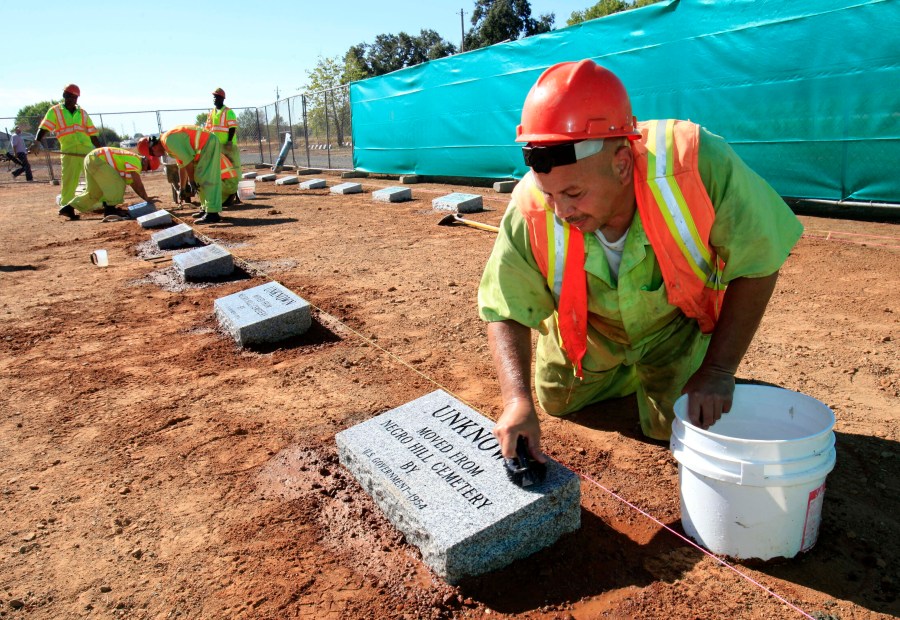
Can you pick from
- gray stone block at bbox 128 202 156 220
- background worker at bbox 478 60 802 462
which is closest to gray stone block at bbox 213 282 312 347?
background worker at bbox 478 60 802 462

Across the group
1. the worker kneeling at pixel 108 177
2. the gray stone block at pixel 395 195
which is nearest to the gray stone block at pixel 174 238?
the worker kneeling at pixel 108 177

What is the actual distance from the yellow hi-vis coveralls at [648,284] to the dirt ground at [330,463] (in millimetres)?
334

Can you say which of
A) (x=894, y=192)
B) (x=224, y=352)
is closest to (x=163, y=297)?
(x=224, y=352)

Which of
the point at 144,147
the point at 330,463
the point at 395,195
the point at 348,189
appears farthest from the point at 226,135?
the point at 330,463

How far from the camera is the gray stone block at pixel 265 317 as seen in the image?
449cm

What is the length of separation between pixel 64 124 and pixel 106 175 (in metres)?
1.11

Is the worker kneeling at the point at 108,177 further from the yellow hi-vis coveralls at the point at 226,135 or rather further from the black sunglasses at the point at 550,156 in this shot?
the black sunglasses at the point at 550,156

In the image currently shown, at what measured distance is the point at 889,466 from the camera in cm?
263

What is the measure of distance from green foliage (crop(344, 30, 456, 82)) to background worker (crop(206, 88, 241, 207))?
38.8m

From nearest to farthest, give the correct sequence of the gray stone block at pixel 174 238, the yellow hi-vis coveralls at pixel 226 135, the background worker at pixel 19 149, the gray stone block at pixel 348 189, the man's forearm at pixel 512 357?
the man's forearm at pixel 512 357
the gray stone block at pixel 174 238
the yellow hi-vis coveralls at pixel 226 135
the gray stone block at pixel 348 189
the background worker at pixel 19 149

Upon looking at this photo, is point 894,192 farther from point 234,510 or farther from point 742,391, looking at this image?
point 234,510

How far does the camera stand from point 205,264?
6562 mm

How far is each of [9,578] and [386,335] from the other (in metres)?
2.67

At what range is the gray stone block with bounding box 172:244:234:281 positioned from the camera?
21.5 feet
